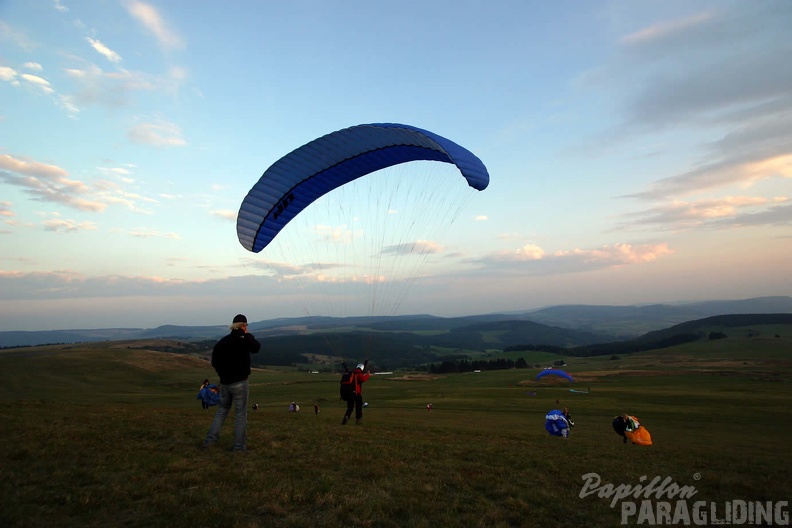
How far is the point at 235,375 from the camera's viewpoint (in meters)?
8.00

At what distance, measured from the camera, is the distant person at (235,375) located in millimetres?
7957

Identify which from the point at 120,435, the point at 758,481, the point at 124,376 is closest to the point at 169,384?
the point at 124,376

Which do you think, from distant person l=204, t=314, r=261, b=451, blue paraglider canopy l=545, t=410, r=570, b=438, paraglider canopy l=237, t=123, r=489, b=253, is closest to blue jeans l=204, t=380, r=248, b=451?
distant person l=204, t=314, r=261, b=451

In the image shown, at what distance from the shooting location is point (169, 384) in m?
61.5

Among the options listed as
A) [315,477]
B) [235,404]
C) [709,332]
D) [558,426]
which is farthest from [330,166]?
[709,332]

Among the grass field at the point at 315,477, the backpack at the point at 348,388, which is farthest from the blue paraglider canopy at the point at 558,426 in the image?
the backpack at the point at 348,388

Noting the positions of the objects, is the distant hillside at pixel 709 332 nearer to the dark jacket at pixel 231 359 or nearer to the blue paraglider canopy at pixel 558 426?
the blue paraglider canopy at pixel 558 426

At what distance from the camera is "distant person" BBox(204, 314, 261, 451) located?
7.96 meters

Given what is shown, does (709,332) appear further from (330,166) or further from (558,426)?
(330,166)

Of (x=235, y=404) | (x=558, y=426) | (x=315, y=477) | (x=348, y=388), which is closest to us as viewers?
(x=315, y=477)

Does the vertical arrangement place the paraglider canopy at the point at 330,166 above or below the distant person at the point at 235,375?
above

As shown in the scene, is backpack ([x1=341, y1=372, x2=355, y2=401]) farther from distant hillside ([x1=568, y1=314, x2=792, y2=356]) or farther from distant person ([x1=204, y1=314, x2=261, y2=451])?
distant hillside ([x1=568, y1=314, x2=792, y2=356])

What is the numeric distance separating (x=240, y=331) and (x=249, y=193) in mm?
8560

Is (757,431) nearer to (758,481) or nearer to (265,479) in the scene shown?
(758,481)
